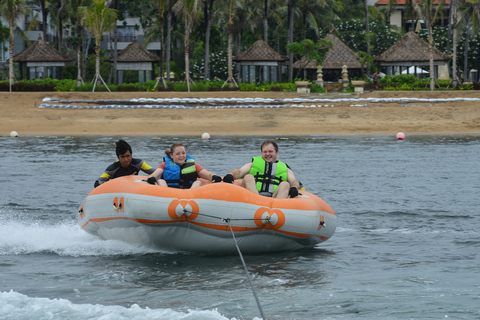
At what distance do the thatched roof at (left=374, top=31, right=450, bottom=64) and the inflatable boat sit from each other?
42814mm

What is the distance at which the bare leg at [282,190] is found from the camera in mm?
9562

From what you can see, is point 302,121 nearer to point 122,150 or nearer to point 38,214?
point 38,214

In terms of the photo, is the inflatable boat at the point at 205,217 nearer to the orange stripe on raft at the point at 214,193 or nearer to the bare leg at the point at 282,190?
the orange stripe on raft at the point at 214,193

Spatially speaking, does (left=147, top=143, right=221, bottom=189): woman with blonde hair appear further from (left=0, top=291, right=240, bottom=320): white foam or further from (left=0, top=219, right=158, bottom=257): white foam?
(left=0, top=291, right=240, bottom=320): white foam

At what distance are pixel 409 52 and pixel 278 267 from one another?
44201 millimetres

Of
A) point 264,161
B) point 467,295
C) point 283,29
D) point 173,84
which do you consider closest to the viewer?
point 467,295

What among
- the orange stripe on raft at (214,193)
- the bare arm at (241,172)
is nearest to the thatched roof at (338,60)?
the bare arm at (241,172)

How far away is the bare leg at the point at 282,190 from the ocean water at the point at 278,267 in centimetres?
81

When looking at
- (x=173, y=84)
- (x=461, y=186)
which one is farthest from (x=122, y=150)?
(x=173, y=84)

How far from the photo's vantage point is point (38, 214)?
1296 centimetres

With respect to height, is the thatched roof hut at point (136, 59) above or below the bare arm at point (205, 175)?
above

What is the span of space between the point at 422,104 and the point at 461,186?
68.8ft

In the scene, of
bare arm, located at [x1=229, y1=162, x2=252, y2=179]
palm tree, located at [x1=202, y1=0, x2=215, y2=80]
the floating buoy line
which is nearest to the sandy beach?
the floating buoy line

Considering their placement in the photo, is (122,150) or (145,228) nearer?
(145,228)
